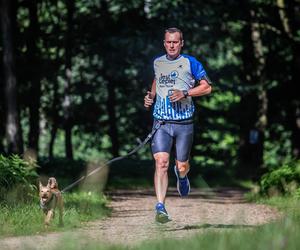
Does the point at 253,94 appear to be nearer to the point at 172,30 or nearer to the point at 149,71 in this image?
the point at 149,71

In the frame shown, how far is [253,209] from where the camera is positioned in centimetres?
1470

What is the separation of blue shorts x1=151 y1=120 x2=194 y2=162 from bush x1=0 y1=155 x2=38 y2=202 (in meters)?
2.32

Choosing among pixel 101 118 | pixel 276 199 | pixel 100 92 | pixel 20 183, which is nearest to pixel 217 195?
pixel 276 199

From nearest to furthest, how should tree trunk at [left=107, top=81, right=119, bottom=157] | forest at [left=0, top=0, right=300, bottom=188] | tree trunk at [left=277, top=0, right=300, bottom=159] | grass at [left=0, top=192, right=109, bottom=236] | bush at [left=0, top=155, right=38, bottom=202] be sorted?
grass at [left=0, top=192, right=109, bottom=236] < bush at [left=0, top=155, right=38, bottom=202] < forest at [left=0, top=0, right=300, bottom=188] < tree trunk at [left=277, top=0, right=300, bottom=159] < tree trunk at [left=107, top=81, right=119, bottom=157]

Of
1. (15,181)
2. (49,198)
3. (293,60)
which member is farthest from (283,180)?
(293,60)

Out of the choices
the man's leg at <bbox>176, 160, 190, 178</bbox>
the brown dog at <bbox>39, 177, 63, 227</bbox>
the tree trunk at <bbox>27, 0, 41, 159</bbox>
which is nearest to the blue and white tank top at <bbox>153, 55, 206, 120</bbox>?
the man's leg at <bbox>176, 160, 190, 178</bbox>

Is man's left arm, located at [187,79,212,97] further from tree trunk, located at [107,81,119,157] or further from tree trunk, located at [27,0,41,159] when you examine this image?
tree trunk, located at [107,81,119,157]

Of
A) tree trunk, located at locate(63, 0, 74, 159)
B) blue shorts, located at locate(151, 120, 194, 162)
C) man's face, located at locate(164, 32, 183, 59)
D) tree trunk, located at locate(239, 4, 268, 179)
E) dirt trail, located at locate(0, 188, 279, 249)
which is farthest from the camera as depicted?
tree trunk, located at locate(63, 0, 74, 159)

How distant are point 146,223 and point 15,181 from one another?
2.37 metres

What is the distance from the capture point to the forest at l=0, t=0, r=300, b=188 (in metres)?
29.8

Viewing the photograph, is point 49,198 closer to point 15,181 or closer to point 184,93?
point 184,93

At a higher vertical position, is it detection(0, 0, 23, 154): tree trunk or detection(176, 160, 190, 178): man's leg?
detection(0, 0, 23, 154): tree trunk

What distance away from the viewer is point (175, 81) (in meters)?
10.5

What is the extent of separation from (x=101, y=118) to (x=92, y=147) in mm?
2207
